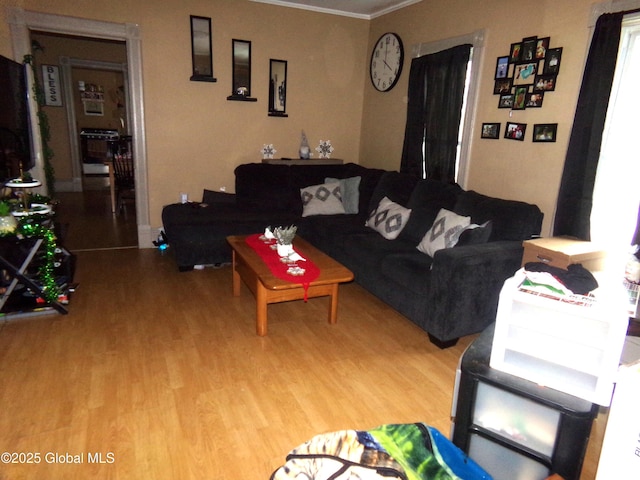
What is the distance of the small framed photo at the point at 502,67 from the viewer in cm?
337

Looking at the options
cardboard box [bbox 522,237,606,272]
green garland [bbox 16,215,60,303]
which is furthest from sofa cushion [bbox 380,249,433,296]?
green garland [bbox 16,215,60,303]

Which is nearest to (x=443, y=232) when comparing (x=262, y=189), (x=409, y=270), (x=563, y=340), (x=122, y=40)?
(x=409, y=270)

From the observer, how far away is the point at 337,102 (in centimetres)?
530

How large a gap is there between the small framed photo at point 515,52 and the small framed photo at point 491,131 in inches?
19.4

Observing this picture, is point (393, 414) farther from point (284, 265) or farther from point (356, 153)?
point (356, 153)

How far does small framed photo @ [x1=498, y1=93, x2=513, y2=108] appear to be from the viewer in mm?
3365

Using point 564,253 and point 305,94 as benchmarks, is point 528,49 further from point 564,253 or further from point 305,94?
point 305,94

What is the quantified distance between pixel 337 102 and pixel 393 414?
4073mm

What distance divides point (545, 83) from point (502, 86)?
390 mm

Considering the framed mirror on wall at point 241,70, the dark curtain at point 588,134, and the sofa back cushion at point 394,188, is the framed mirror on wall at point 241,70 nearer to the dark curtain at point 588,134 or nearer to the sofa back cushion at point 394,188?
the sofa back cushion at point 394,188

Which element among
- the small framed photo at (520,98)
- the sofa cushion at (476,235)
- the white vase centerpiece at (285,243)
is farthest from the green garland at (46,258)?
the small framed photo at (520,98)

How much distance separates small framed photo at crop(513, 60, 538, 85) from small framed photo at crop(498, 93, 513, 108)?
10 cm

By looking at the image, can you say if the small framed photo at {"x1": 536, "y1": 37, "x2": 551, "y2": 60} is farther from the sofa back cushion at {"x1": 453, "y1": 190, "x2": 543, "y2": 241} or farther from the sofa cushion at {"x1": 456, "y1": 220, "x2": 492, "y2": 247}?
the sofa cushion at {"x1": 456, "y1": 220, "x2": 492, "y2": 247}

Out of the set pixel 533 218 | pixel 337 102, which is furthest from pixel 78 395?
pixel 337 102
